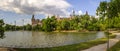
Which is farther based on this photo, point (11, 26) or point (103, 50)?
point (11, 26)

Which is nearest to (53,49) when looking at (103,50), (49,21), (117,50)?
(103,50)

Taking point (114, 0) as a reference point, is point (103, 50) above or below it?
below

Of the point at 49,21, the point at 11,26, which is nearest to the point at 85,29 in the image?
the point at 49,21

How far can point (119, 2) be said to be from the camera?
56.3 metres

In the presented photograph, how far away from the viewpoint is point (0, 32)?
2739 centimetres

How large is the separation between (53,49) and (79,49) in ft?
9.63

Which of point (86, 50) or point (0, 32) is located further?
point (0, 32)

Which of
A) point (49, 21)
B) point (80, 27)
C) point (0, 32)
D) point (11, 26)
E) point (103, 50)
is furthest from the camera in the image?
point (11, 26)

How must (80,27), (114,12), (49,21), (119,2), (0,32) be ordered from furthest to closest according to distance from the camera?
1. (49,21)
2. (80,27)
3. (114,12)
4. (119,2)
5. (0,32)

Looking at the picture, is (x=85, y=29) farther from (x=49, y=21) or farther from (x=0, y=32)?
(x=0, y=32)

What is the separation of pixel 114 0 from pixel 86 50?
128ft

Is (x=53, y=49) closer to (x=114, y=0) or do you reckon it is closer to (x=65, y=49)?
(x=65, y=49)

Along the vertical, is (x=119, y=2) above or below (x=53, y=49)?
above

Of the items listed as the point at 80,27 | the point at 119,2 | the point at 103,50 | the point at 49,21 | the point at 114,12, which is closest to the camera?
the point at 103,50
